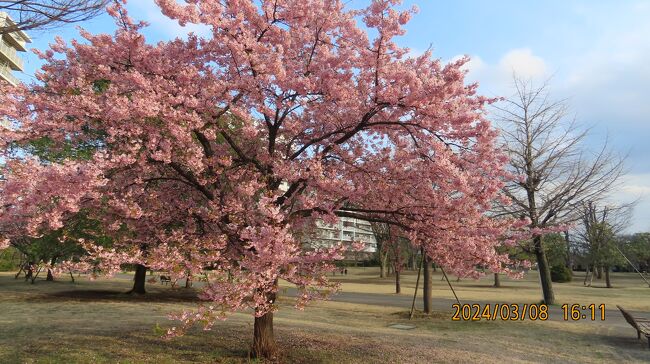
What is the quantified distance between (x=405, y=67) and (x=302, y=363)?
247 inches

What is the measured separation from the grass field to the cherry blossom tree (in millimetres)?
1755

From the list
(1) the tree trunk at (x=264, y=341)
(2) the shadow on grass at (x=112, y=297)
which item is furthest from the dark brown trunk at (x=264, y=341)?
(2) the shadow on grass at (x=112, y=297)

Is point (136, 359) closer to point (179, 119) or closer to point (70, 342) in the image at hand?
point (70, 342)

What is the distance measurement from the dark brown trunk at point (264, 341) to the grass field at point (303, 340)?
261 mm

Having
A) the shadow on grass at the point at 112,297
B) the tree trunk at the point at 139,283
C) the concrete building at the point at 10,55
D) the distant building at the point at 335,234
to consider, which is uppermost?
the concrete building at the point at 10,55

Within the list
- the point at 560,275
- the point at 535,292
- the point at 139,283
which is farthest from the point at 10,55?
the point at 560,275

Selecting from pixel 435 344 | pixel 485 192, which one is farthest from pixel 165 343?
pixel 485 192

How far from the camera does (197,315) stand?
6.09m

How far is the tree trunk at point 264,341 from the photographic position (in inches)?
340

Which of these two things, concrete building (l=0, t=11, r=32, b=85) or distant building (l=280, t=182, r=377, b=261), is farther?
concrete building (l=0, t=11, r=32, b=85)

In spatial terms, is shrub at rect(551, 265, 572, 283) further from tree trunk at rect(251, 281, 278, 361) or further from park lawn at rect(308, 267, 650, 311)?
tree trunk at rect(251, 281, 278, 361)

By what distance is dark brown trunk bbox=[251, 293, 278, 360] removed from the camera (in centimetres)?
862
